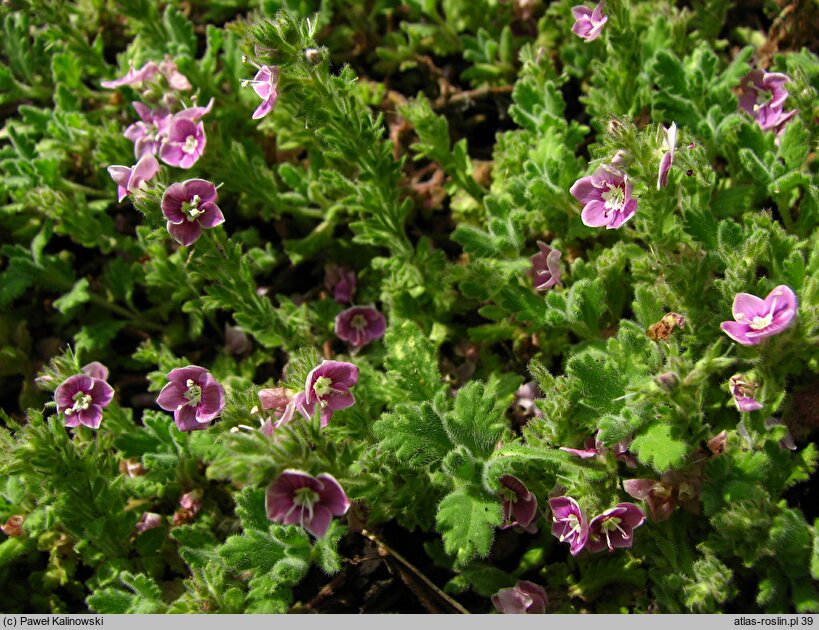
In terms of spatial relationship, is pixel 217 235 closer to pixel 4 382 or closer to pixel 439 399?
pixel 439 399

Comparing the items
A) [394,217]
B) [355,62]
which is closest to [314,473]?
[394,217]

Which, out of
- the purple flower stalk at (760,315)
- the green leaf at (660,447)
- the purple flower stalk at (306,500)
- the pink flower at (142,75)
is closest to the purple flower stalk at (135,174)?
the pink flower at (142,75)

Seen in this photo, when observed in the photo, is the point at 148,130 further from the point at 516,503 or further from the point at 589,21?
the point at 516,503

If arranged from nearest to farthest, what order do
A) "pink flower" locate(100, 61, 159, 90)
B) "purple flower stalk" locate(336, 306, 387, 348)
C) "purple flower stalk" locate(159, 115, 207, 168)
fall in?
"purple flower stalk" locate(159, 115, 207, 168), "purple flower stalk" locate(336, 306, 387, 348), "pink flower" locate(100, 61, 159, 90)

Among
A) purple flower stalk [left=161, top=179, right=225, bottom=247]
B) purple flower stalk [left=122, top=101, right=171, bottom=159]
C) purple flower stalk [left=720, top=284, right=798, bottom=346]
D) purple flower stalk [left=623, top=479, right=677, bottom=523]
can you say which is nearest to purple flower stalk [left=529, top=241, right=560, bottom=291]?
purple flower stalk [left=720, top=284, right=798, bottom=346]

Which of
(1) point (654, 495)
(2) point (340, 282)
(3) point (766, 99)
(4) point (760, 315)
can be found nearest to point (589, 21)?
(3) point (766, 99)

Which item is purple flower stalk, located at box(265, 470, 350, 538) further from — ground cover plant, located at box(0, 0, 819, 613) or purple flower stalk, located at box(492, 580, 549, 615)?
purple flower stalk, located at box(492, 580, 549, 615)
